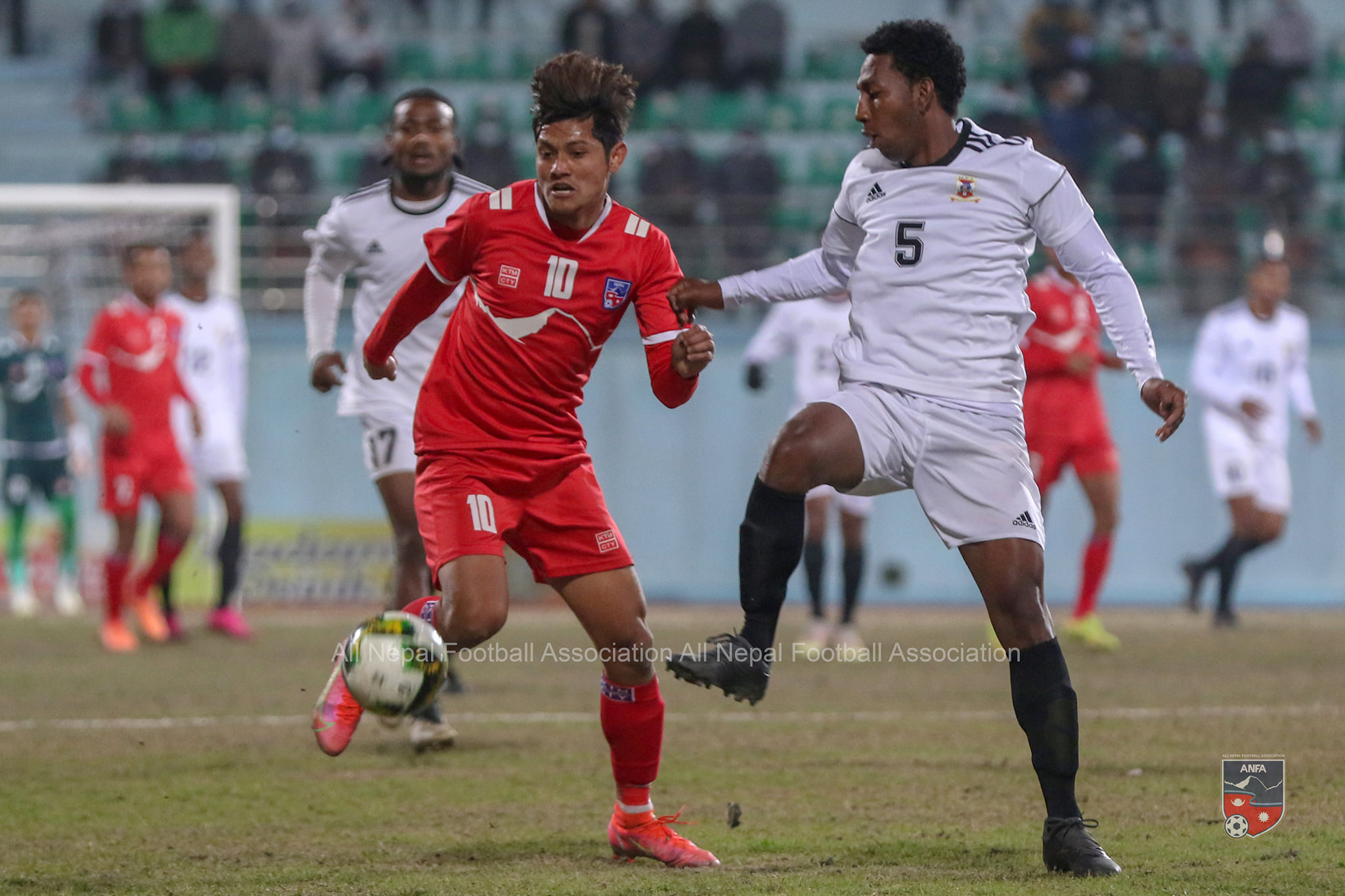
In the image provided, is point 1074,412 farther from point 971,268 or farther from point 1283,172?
point 1283,172

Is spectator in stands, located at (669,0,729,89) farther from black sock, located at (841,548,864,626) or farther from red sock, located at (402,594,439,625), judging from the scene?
red sock, located at (402,594,439,625)

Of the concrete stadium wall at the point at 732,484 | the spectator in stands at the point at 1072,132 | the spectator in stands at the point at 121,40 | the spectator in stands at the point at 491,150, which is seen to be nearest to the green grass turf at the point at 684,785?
the concrete stadium wall at the point at 732,484

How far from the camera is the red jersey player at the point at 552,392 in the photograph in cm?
459

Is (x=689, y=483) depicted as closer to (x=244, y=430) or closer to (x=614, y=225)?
(x=244, y=430)

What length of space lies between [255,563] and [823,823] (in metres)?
11.9

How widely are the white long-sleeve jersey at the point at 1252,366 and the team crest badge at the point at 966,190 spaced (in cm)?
930

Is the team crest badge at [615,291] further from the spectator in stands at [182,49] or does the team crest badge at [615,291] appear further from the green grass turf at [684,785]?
the spectator in stands at [182,49]

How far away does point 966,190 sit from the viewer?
4.57 meters

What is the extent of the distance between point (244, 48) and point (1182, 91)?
35.4 ft

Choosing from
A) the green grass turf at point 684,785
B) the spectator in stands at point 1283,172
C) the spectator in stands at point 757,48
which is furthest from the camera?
the spectator in stands at point 757,48

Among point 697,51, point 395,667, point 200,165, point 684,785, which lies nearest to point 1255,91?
point 697,51

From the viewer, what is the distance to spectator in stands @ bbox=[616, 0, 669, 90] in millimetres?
19828

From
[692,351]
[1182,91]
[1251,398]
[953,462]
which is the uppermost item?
[1182,91]

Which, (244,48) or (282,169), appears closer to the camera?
(282,169)
